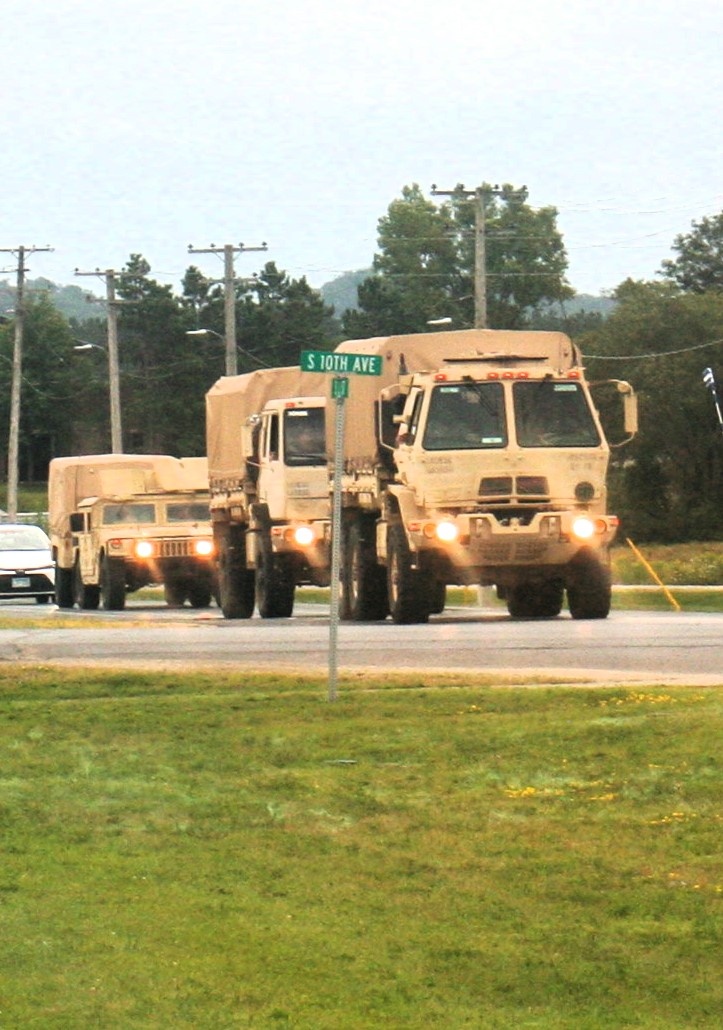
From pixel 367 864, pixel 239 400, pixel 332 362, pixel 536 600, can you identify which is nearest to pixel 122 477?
pixel 239 400

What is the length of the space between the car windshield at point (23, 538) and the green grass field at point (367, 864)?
36225mm

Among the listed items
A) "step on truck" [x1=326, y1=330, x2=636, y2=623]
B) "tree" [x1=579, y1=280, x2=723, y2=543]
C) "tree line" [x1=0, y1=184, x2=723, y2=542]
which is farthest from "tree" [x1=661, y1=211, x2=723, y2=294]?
"step on truck" [x1=326, y1=330, x2=636, y2=623]

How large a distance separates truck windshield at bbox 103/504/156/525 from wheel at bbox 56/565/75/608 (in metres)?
3.49

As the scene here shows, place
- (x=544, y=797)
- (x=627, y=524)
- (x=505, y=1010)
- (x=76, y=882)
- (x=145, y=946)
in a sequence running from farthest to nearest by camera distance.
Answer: (x=627, y=524), (x=544, y=797), (x=76, y=882), (x=145, y=946), (x=505, y=1010)

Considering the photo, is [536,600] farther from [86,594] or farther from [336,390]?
[86,594]

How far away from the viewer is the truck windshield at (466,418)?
26594 mm

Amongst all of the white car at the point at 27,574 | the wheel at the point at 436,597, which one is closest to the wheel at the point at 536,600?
the wheel at the point at 436,597

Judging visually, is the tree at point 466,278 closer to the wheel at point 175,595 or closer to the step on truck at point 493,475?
the wheel at point 175,595

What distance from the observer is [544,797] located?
36.1ft

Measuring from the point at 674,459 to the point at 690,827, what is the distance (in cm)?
8573

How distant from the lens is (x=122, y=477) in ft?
147

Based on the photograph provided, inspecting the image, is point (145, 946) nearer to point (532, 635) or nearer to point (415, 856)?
point (415, 856)

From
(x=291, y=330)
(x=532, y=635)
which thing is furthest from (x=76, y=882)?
(x=291, y=330)

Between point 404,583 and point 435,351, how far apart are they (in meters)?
2.95
